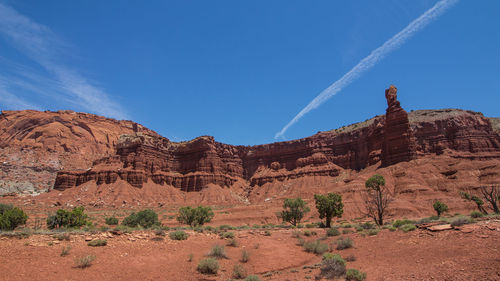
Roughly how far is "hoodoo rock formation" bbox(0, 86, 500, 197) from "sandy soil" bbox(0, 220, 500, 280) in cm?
5288

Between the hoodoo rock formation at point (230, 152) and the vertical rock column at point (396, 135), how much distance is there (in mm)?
202

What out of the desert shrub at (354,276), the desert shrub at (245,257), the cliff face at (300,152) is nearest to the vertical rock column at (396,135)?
the cliff face at (300,152)

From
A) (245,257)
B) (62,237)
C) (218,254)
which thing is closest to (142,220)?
(62,237)

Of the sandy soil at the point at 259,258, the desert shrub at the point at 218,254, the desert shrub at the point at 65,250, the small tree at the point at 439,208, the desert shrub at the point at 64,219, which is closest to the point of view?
the sandy soil at the point at 259,258

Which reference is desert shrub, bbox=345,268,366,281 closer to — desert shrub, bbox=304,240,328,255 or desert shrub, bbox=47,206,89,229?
desert shrub, bbox=304,240,328,255

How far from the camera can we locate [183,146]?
3789 inches

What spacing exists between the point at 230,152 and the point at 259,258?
8730 centimetres

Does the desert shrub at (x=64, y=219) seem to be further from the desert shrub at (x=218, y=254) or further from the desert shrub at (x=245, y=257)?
the desert shrub at (x=245, y=257)

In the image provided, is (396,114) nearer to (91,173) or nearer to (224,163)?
(224,163)

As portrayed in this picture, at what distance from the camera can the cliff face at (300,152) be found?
6234 cm

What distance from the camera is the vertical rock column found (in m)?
60.5

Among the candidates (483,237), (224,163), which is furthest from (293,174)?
(483,237)

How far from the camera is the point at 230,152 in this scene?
102 metres

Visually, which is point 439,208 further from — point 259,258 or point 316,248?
point 259,258
